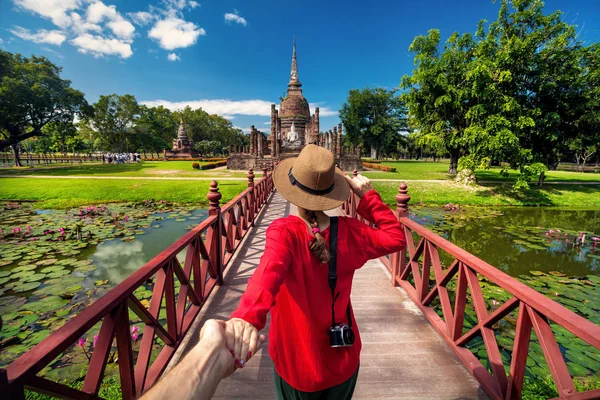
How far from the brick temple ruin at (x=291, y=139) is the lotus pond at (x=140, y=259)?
11155 millimetres

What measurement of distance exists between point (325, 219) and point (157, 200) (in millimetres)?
13710

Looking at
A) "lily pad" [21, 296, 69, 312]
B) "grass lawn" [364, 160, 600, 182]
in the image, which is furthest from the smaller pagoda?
"lily pad" [21, 296, 69, 312]

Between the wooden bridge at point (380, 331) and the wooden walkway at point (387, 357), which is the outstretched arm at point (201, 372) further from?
the wooden walkway at point (387, 357)

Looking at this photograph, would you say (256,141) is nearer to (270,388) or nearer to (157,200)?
(157,200)

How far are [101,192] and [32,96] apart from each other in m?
18.9

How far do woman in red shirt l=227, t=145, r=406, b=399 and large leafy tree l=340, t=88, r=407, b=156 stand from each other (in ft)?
147

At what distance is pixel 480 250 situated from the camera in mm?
7582

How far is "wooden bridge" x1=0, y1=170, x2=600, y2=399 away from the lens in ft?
4.96

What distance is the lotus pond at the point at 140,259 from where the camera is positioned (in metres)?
3.57

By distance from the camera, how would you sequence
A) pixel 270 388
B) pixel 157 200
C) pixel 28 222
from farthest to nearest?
pixel 157 200, pixel 28 222, pixel 270 388

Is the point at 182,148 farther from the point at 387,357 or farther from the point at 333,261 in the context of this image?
the point at 333,261

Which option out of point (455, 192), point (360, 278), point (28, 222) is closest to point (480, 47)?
point (455, 192)

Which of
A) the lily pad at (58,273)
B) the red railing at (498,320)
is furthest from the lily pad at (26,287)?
the red railing at (498,320)

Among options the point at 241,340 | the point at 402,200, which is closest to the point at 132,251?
the point at 402,200
